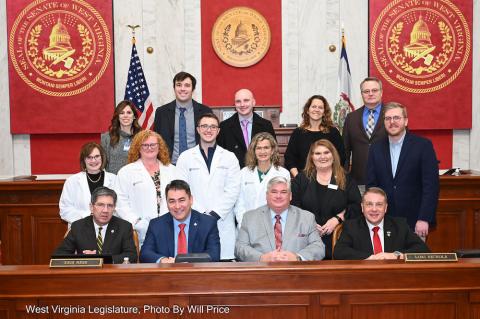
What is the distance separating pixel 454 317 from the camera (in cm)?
324

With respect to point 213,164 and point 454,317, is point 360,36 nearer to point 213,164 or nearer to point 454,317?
point 213,164

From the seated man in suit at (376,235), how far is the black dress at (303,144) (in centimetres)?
133

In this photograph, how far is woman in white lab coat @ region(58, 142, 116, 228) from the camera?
4875mm

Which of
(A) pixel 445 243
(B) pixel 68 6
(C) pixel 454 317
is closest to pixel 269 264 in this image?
(C) pixel 454 317

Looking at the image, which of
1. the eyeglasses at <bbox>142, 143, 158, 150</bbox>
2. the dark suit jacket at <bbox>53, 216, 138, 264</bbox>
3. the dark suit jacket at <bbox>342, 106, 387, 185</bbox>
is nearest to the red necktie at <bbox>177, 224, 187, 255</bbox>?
the dark suit jacket at <bbox>53, 216, 138, 264</bbox>

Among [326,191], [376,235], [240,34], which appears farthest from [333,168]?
[240,34]

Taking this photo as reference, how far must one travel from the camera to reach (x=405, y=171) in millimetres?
4648

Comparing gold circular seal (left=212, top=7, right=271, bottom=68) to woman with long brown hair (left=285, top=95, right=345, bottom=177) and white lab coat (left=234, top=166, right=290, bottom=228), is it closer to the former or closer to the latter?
woman with long brown hair (left=285, top=95, right=345, bottom=177)

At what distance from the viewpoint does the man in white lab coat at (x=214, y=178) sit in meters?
4.95

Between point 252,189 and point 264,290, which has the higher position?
point 252,189

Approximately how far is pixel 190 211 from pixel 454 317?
71.5 inches

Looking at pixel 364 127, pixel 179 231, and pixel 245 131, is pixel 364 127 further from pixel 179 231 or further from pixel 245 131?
pixel 179 231

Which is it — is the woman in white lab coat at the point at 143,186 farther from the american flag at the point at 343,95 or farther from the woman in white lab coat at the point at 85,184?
the american flag at the point at 343,95

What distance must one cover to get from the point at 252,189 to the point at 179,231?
0.93 metres
